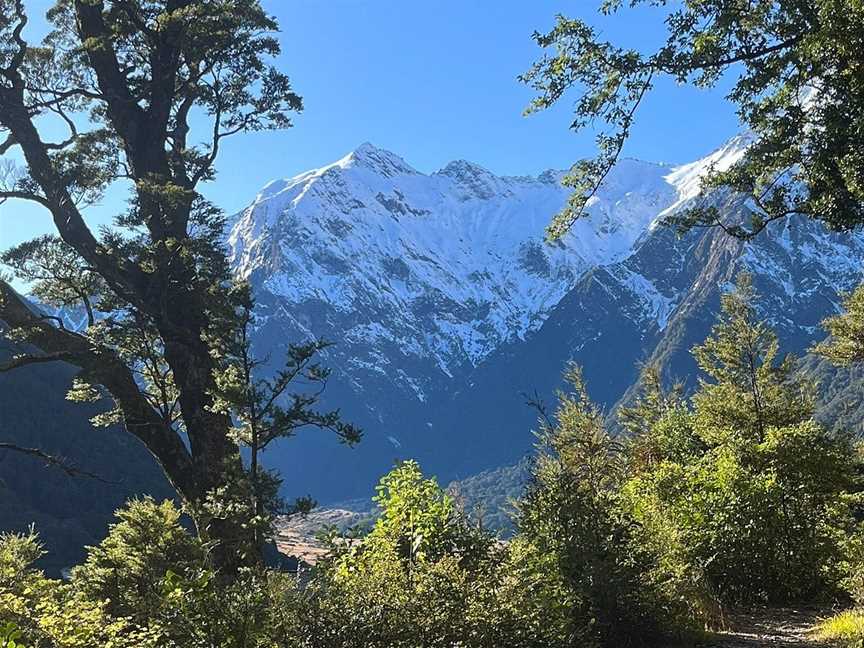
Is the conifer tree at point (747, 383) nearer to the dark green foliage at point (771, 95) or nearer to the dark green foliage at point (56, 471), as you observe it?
the dark green foliage at point (771, 95)

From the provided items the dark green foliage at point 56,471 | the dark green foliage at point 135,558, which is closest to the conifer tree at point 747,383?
the dark green foliage at point 135,558

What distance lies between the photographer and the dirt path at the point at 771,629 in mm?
7012

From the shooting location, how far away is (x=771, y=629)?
323 inches

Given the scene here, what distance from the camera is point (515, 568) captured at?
21.5 ft

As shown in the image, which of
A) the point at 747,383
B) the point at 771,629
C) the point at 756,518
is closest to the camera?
the point at 771,629

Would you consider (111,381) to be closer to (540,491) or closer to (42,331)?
(42,331)


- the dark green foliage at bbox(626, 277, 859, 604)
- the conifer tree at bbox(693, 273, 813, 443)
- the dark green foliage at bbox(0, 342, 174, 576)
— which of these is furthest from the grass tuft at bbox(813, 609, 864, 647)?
the dark green foliage at bbox(0, 342, 174, 576)

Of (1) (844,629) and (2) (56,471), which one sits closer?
(1) (844,629)

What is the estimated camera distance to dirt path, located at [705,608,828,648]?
7.01 m

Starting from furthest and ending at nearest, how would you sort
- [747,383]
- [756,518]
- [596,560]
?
[747,383] → [756,518] → [596,560]

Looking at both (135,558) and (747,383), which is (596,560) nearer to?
(135,558)

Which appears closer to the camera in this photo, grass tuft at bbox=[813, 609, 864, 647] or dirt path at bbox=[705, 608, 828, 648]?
grass tuft at bbox=[813, 609, 864, 647]

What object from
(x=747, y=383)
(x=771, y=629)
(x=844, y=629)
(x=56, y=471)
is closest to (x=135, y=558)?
(x=771, y=629)

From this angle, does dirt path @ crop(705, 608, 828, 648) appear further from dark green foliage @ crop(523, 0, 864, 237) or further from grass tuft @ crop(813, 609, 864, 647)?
dark green foliage @ crop(523, 0, 864, 237)
